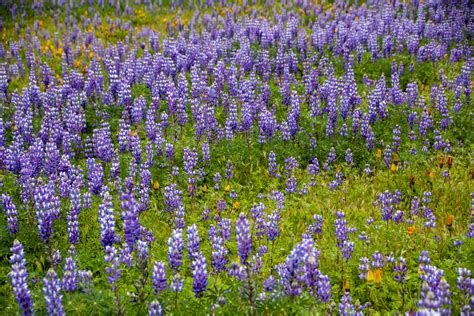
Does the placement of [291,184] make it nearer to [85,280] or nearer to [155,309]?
[85,280]

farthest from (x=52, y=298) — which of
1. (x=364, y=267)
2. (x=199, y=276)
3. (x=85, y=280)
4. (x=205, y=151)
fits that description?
(x=205, y=151)

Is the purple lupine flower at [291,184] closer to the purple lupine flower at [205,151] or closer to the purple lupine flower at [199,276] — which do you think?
the purple lupine flower at [205,151]

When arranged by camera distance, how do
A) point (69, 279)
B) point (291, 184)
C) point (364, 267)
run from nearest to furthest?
point (69, 279) → point (364, 267) → point (291, 184)

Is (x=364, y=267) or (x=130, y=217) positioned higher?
(x=130, y=217)

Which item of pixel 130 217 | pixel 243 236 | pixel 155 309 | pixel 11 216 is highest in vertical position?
pixel 243 236

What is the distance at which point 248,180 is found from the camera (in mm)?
8398

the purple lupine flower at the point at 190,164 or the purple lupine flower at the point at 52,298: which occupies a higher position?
the purple lupine flower at the point at 52,298

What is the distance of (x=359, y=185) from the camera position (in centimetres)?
804

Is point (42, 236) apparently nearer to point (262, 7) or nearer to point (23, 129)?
point (23, 129)

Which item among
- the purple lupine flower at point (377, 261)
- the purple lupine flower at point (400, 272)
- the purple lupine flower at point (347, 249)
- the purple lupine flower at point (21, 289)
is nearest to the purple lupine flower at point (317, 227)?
the purple lupine flower at point (347, 249)

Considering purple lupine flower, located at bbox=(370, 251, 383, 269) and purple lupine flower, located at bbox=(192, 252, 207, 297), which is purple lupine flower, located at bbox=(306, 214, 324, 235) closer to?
purple lupine flower, located at bbox=(370, 251, 383, 269)

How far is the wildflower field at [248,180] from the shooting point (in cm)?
474

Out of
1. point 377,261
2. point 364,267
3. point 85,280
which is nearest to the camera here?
point 85,280

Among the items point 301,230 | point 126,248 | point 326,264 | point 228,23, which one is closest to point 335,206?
point 301,230
